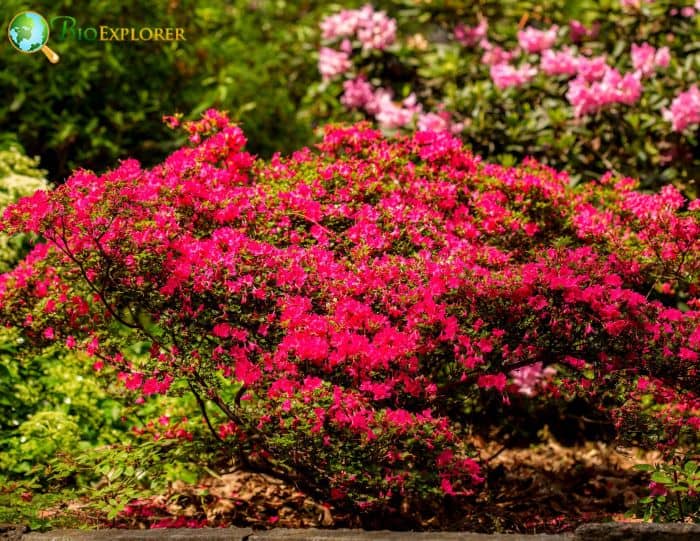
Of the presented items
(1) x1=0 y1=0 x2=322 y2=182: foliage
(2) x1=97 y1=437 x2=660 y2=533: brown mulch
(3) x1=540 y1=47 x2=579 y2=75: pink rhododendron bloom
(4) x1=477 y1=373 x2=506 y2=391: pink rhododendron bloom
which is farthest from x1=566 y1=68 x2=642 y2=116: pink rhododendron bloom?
(4) x1=477 y1=373 x2=506 y2=391: pink rhododendron bloom

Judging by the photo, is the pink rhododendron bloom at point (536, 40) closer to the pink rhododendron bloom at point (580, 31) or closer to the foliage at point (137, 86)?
the pink rhododendron bloom at point (580, 31)

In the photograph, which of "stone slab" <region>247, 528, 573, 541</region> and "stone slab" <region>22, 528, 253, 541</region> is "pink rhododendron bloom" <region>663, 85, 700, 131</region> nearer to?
"stone slab" <region>247, 528, 573, 541</region>

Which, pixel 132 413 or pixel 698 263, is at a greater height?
pixel 698 263

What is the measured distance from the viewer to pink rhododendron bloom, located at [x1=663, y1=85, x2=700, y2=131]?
5.06m

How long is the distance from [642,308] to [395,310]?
0.95 m

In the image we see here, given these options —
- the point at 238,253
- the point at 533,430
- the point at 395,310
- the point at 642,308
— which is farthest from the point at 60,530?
the point at 533,430

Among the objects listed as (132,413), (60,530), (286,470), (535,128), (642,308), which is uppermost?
(535,128)

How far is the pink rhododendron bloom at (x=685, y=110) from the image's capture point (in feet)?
16.6

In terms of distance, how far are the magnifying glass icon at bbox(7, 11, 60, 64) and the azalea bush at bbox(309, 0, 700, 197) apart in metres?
1.95

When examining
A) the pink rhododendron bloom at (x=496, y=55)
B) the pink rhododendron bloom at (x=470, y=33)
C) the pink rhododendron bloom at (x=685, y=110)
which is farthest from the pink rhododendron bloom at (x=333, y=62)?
the pink rhododendron bloom at (x=685, y=110)

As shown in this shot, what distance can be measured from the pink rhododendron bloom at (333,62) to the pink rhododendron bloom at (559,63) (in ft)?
4.68

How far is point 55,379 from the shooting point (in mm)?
4387

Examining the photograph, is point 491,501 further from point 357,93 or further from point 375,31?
point 375,31

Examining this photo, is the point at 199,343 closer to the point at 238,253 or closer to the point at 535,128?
the point at 238,253
